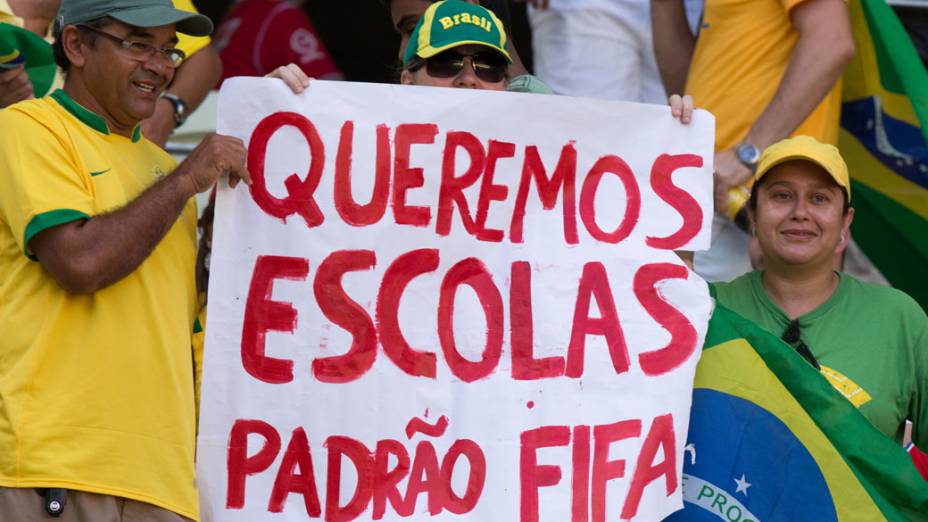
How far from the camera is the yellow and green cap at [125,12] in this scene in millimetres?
3375

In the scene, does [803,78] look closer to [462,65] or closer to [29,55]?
[462,65]

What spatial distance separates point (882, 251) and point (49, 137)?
3161mm

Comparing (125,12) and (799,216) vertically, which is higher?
(125,12)

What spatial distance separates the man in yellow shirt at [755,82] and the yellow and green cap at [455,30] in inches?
45.2

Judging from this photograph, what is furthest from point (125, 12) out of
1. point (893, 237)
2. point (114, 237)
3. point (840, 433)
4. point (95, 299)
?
point (893, 237)

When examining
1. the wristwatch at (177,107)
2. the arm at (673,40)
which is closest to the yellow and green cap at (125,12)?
the wristwatch at (177,107)

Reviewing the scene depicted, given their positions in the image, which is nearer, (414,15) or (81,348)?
(81,348)

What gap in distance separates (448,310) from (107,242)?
0.85 m

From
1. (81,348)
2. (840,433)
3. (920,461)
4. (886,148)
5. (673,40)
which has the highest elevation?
(673,40)

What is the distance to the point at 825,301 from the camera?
164 inches

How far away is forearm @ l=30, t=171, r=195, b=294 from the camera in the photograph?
314cm

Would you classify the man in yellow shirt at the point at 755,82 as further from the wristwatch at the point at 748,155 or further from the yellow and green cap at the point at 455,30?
the yellow and green cap at the point at 455,30

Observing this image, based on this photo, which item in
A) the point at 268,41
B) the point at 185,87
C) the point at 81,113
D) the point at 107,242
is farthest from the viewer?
the point at 268,41

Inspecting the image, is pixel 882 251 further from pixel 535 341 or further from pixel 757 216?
pixel 535 341
